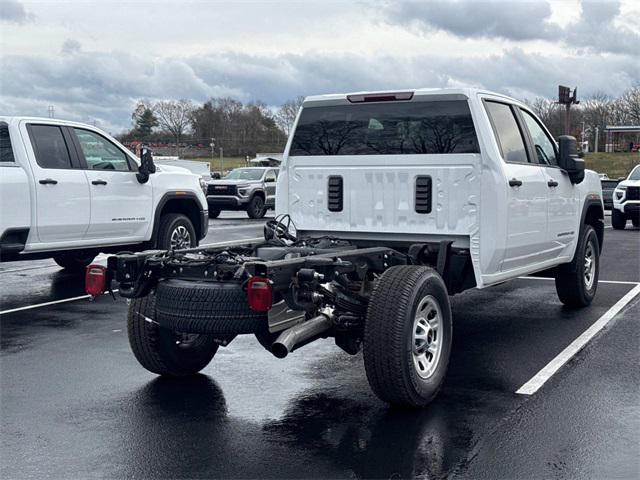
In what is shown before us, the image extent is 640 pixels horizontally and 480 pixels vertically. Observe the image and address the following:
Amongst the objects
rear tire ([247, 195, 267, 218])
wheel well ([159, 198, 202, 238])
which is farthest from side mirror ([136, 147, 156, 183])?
rear tire ([247, 195, 267, 218])

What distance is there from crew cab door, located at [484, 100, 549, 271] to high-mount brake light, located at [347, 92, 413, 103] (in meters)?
0.67

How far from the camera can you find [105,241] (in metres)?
10.5

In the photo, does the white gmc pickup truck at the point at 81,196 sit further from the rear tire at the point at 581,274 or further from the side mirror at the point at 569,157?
the rear tire at the point at 581,274

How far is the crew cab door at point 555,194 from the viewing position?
25.6 ft

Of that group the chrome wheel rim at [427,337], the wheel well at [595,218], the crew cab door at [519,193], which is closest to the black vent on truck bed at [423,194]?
the crew cab door at [519,193]

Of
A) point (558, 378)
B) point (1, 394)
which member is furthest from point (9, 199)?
point (558, 378)

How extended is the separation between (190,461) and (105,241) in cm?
647

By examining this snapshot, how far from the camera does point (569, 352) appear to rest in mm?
7008

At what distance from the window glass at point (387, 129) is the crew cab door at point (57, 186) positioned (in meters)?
3.52

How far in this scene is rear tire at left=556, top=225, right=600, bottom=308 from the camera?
876 cm

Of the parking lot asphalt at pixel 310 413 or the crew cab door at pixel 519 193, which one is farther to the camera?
the crew cab door at pixel 519 193

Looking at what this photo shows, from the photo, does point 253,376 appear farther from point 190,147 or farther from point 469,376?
point 190,147

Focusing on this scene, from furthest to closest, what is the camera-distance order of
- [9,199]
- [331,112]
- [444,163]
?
[9,199] < [331,112] < [444,163]

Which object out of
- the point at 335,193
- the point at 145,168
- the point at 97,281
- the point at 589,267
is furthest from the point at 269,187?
the point at 97,281
